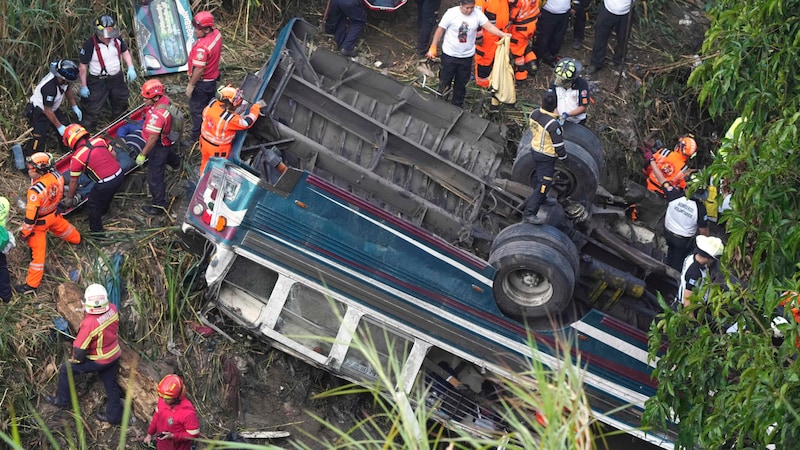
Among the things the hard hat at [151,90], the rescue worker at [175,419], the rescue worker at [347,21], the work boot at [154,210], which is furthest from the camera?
the rescue worker at [347,21]

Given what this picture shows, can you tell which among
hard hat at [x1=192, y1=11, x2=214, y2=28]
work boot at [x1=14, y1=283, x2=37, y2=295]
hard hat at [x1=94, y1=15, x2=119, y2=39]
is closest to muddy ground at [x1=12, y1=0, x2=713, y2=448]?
work boot at [x1=14, y1=283, x2=37, y2=295]

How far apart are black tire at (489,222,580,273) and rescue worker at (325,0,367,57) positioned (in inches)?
162

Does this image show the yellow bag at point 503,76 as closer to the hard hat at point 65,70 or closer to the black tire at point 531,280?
the black tire at point 531,280

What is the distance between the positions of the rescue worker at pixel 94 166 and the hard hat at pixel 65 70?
2.34 ft

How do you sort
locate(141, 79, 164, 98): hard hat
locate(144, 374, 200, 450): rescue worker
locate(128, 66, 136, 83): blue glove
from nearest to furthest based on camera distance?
1. locate(144, 374, 200, 450): rescue worker
2. locate(141, 79, 164, 98): hard hat
3. locate(128, 66, 136, 83): blue glove

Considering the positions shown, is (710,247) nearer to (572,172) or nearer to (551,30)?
(572,172)

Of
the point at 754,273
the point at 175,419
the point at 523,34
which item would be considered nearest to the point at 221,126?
the point at 175,419

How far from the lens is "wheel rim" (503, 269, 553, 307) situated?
8.34m

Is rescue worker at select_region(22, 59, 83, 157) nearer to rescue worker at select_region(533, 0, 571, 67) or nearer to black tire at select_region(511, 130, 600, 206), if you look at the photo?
black tire at select_region(511, 130, 600, 206)

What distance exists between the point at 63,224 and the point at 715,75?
5.51 m

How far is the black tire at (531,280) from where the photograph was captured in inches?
320

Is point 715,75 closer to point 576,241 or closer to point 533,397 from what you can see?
point 576,241

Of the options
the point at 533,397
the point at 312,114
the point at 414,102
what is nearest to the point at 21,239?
the point at 312,114

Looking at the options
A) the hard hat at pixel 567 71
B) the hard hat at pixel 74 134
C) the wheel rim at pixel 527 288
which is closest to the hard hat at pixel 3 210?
the hard hat at pixel 74 134
